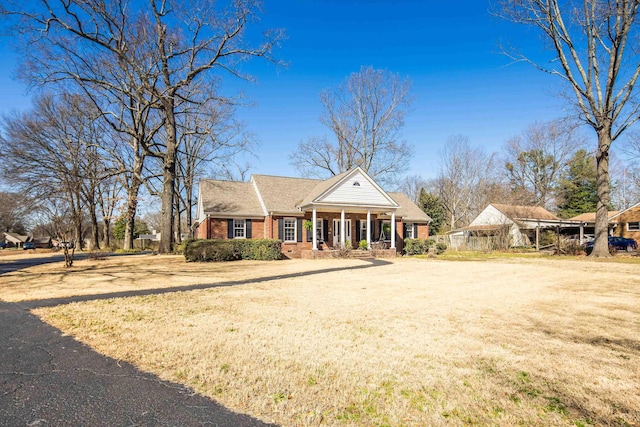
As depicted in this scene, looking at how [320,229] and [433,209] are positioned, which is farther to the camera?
[433,209]

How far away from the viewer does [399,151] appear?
36344 mm

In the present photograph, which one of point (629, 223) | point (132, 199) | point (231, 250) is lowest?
point (231, 250)

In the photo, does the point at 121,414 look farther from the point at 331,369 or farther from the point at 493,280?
the point at 493,280

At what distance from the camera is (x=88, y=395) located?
338 centimetres

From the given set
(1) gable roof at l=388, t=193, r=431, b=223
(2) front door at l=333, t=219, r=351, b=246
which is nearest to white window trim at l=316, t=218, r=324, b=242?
(2) front door at l=333, t=219, r=351, b=246

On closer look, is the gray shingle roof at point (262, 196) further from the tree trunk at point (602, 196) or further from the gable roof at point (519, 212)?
the gable roof at point (519, 212)

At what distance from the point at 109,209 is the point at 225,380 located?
3552cm

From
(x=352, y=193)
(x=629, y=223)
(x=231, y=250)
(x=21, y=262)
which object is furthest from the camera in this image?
(x=629, y=223)

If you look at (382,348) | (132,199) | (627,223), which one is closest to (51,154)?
(132,199)

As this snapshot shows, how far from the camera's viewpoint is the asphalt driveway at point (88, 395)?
2955 millimetres

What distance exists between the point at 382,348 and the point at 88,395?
11.1 ft

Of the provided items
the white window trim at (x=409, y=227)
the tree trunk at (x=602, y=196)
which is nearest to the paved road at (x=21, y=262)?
the white window trim at (x=409, y=227)

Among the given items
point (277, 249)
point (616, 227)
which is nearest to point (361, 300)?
point (277, 249)

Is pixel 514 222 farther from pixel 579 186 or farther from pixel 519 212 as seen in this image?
pixel 579 186
